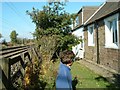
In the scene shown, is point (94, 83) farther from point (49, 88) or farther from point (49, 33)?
point (49, 33)

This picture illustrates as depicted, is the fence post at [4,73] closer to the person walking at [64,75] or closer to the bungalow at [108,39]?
the person walking at [64,75]

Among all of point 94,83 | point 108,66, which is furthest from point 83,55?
point 94,83

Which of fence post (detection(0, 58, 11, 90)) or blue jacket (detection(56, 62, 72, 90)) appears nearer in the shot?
blue jacket (detection(56, 62, 72, 90))

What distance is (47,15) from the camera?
63.9 ft

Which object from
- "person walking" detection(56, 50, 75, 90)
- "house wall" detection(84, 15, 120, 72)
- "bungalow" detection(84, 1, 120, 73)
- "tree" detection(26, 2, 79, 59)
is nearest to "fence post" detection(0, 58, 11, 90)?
"person walking" detection(56, 50, 75, 90)

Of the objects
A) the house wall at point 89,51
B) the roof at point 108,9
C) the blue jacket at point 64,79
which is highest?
the roof at point 108,9

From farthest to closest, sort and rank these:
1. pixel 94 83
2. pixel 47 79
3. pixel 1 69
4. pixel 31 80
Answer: pixel 94 83 → pixel 47 79 → pixel 31 80 → pixel 1 69

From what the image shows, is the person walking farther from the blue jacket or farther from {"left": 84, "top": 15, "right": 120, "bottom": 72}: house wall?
{"left": 84, "top": 15, "right": 120, "bottom": 72}: house wall

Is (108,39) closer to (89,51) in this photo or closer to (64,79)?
(89,51)

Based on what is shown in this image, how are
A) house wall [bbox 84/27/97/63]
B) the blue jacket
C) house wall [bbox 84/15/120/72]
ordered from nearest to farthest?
the blue jacket
house wall [bbox 84/15/120/72]
house wall [bbox 84/27/97/63]

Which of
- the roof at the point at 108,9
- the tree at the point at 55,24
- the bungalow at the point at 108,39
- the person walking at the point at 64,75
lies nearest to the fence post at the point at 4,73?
the person walking at the point at 64,75

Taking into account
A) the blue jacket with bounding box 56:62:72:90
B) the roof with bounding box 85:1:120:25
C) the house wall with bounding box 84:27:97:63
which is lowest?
the house wall with bounding box 84:27:97:63

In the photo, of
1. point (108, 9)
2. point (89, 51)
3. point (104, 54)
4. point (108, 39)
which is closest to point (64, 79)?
point (108, 39)

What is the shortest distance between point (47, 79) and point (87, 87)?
1.55m
